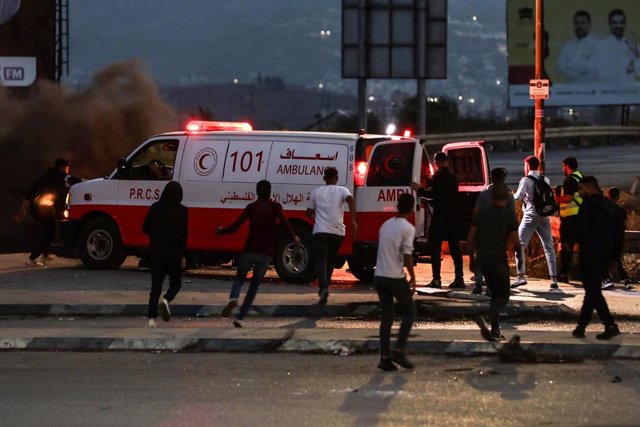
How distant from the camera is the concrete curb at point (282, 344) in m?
11.4

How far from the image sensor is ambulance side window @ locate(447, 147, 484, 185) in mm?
18531

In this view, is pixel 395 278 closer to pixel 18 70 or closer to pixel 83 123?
pixel 83 123

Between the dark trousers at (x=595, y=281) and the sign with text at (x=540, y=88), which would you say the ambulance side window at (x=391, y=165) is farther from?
the dark trousers at (x=595, y=281)

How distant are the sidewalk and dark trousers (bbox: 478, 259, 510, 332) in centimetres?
36

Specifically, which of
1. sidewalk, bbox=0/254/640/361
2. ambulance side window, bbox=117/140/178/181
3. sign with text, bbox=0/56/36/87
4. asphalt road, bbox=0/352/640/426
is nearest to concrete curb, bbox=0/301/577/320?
sidewalk, bbox=0/254/640/361

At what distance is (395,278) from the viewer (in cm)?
1057

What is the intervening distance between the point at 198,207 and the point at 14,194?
15.2 m

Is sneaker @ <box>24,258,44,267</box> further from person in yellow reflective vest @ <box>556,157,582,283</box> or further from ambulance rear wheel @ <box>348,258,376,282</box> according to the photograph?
person in yellow reflective vest @ <box>556,157,582,283</box>

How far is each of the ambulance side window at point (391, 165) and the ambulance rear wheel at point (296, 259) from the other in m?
1.21

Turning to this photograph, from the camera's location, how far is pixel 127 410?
8.88 m

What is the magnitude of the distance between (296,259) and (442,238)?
2.14m

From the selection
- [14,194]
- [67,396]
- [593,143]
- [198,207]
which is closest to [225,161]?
[198,207]

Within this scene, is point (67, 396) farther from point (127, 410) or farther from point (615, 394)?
point (615, 394)

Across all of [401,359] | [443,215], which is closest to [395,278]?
[401,359]
